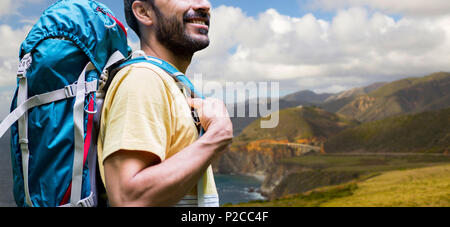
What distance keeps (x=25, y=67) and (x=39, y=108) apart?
282 millimetres

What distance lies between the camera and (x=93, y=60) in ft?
7.71

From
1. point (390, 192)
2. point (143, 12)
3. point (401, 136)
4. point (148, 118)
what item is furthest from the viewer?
point (401, 136)

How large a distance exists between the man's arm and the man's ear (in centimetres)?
109

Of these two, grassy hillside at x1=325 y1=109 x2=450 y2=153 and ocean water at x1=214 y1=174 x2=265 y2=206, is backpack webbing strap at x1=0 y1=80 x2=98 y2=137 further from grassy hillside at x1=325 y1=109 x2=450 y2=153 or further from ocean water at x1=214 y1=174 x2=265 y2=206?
ocean water at x1=214 y1=174 x2=265 y2=206

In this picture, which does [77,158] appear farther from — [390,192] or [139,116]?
[390,192]


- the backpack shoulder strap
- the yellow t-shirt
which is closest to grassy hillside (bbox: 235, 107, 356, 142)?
the backpack shoulder strap

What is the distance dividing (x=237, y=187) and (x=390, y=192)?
9919 cm

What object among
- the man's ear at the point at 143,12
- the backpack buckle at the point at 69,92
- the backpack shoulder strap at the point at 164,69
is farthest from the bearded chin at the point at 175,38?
Answer: the backpack buckle at the point at 69,92

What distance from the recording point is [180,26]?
2.63 m

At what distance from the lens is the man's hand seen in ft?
7.29

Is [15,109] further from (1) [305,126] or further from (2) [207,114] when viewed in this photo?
(1) [305,126]

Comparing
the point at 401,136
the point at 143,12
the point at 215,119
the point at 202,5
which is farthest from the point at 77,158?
the point at 401,136
